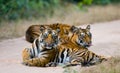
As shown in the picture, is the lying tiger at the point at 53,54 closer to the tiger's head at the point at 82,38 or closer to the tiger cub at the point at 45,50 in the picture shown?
the tiger cub at the point at 45,50

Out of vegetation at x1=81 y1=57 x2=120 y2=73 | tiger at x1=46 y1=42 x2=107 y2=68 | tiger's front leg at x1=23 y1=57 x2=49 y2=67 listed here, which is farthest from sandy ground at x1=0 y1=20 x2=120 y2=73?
vegetation at x1=81 y1=57 x2=120 y2=73

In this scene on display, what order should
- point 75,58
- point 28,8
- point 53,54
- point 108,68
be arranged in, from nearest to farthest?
1. point 108,68
2. point 53,54
3. point 75,58
4. point 28,8

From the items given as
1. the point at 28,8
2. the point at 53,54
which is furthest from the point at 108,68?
the point at 28,8

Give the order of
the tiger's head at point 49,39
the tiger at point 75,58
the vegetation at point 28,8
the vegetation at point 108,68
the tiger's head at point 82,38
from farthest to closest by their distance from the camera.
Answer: the vegetation at point 28,8 → the tiger's head at point 82,38 → the tiger at point 75,58 → the tiger's head at point 49,39 → the vegetation at point 108,68

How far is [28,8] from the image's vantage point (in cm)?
1842

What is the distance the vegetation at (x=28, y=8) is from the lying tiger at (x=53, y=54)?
6.35 metres

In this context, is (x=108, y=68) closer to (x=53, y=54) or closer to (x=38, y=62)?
(x=53, y=54)

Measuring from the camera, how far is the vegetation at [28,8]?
1755 cm

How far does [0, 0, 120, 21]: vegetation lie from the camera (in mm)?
17547

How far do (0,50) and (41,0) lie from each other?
679cm

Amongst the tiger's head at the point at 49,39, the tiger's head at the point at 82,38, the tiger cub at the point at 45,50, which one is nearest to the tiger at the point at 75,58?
the tiger cub at the point at 45,50

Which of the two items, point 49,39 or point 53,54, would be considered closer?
point 49,39

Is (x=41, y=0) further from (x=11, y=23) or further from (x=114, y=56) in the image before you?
(x=114, y=56)

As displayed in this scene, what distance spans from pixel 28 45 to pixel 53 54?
2.63 m
